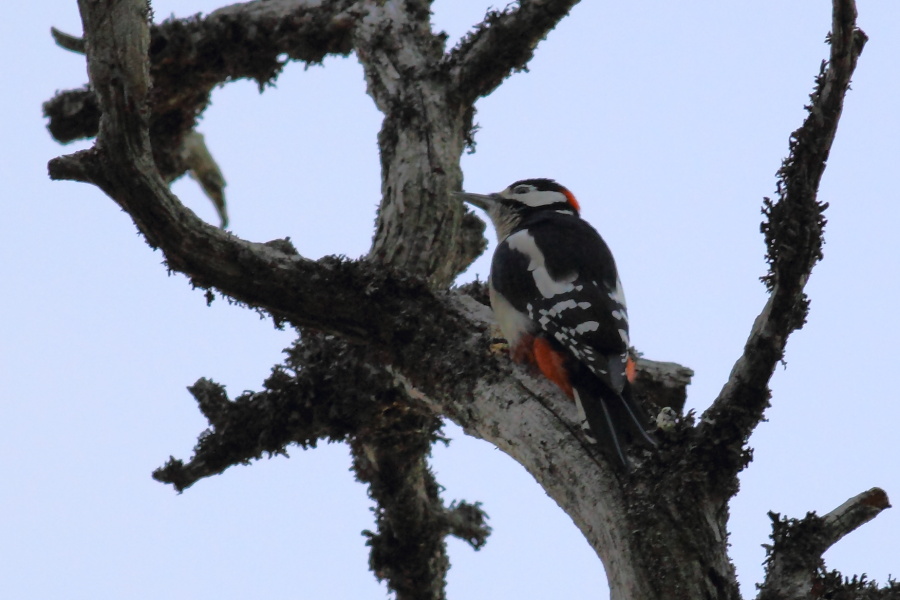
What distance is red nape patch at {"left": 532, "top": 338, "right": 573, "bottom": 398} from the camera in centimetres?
336

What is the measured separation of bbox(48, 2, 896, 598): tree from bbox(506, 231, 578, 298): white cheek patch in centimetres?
26

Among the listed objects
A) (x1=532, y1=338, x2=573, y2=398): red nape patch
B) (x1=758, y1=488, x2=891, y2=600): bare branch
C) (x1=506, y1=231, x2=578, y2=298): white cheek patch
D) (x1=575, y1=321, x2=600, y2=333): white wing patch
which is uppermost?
(x1=506, y1=231, x2=578, y2=298): white cheek patch

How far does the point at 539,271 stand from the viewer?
4.02 meters

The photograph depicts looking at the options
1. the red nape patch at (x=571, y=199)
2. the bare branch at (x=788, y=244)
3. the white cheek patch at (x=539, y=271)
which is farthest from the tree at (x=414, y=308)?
the red nape patch at (x=571, y=199)

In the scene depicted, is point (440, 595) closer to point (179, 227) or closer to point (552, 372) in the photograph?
point (552, 372)

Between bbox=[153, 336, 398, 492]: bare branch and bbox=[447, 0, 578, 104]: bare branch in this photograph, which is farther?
bbox=[447, 0, 578, 104]: bare branch

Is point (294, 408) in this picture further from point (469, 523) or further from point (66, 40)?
point (66, 40)

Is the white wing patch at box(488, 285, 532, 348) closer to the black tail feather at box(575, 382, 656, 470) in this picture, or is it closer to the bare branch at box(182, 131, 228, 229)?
the black tail feather at box(575, 382, 656, 470)

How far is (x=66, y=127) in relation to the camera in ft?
19.0

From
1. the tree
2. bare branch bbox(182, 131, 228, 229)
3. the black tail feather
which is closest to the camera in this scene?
the tree

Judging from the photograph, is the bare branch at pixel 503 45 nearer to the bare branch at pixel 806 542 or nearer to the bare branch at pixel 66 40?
the bare branch at pixel 66 40

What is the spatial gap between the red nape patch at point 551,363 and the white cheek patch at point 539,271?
365mm

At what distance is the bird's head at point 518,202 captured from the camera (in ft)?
16.0

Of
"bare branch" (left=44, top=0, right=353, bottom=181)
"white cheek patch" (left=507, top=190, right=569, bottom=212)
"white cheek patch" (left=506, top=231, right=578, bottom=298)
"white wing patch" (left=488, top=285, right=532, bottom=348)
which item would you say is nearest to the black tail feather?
"white wing patch" (left=488, top=285, right=532, bottom=348)
